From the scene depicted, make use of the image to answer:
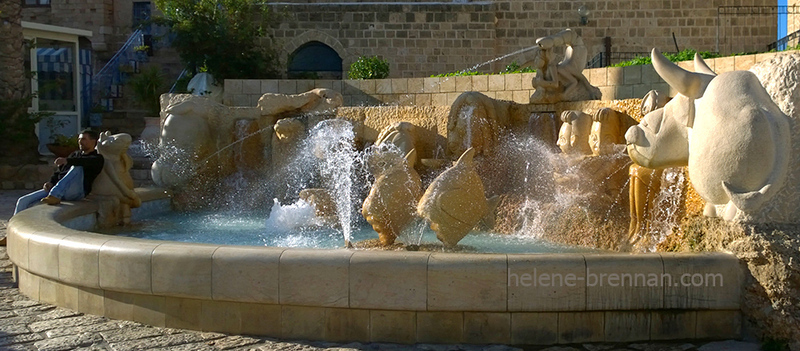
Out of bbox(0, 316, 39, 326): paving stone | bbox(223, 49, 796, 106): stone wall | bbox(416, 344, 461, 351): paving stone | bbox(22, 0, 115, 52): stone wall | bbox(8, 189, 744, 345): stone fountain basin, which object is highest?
bbox(22, 0, 115, 52): stone wall

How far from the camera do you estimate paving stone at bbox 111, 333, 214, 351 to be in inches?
165

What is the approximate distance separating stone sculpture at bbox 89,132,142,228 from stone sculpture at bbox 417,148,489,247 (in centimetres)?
317

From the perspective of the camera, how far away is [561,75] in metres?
9.55

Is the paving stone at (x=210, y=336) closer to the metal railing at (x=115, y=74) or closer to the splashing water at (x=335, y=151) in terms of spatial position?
the splashing water at (x=335, y=151)

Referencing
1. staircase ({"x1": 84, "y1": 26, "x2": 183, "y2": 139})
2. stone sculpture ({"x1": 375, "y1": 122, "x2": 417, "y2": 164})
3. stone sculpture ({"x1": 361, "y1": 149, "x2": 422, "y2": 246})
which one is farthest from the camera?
staircase ({"x1": 84, "y1": 26, "x2": 183, "y2": 139})

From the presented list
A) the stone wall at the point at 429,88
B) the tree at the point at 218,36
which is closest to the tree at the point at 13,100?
the tree at the point at 218,36

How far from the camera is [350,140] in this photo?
9.84 meters

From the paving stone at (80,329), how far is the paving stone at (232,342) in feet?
2.38

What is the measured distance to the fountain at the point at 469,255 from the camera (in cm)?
413

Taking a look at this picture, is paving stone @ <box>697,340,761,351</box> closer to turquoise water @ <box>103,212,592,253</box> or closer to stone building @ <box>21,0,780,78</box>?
turquoise water @ <box>103,212,592,253</box>

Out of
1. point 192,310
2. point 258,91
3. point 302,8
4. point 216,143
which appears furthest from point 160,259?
point 302,8

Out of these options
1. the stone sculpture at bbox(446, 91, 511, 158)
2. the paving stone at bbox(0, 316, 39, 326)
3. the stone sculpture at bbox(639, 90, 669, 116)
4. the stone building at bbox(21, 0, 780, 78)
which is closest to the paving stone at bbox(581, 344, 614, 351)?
the stone sculpture at bbox(639, 90, 669, 116)

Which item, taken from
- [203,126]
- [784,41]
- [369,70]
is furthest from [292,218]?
[784,41]

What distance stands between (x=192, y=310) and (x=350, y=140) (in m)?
5.55
